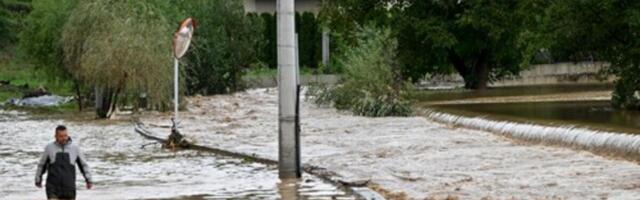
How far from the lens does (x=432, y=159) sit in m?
21.4

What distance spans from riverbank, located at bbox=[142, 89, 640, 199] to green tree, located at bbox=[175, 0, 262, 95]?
64.3ft

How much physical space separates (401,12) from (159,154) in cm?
2534

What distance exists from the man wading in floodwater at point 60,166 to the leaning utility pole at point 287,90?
5.28 m

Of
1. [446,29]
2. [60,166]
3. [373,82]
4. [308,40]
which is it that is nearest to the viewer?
[60,166]

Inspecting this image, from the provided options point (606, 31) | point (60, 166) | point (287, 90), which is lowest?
point (60, 166)

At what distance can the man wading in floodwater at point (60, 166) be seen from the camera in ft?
46.5

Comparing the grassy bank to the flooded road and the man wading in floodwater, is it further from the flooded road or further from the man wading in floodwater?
the man wading in floodwater

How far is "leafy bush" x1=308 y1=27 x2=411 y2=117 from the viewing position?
36.3m

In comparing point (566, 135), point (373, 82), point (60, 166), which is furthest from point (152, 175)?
point (373, 82)

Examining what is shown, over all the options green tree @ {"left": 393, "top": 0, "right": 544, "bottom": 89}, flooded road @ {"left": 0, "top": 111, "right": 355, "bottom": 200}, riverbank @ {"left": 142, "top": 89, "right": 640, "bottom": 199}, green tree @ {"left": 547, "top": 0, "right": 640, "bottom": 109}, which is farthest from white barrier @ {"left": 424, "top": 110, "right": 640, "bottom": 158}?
green tree @ {"left": 393, "top": 0, "right": 544, "bottom": 89}

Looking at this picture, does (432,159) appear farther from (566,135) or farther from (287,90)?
(287,90)

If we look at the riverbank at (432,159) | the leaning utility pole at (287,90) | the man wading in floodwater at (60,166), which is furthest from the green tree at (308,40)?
the man wading in floodwater at (60,166)

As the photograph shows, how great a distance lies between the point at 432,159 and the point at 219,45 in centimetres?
3648

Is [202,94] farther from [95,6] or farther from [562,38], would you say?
[562,38]
